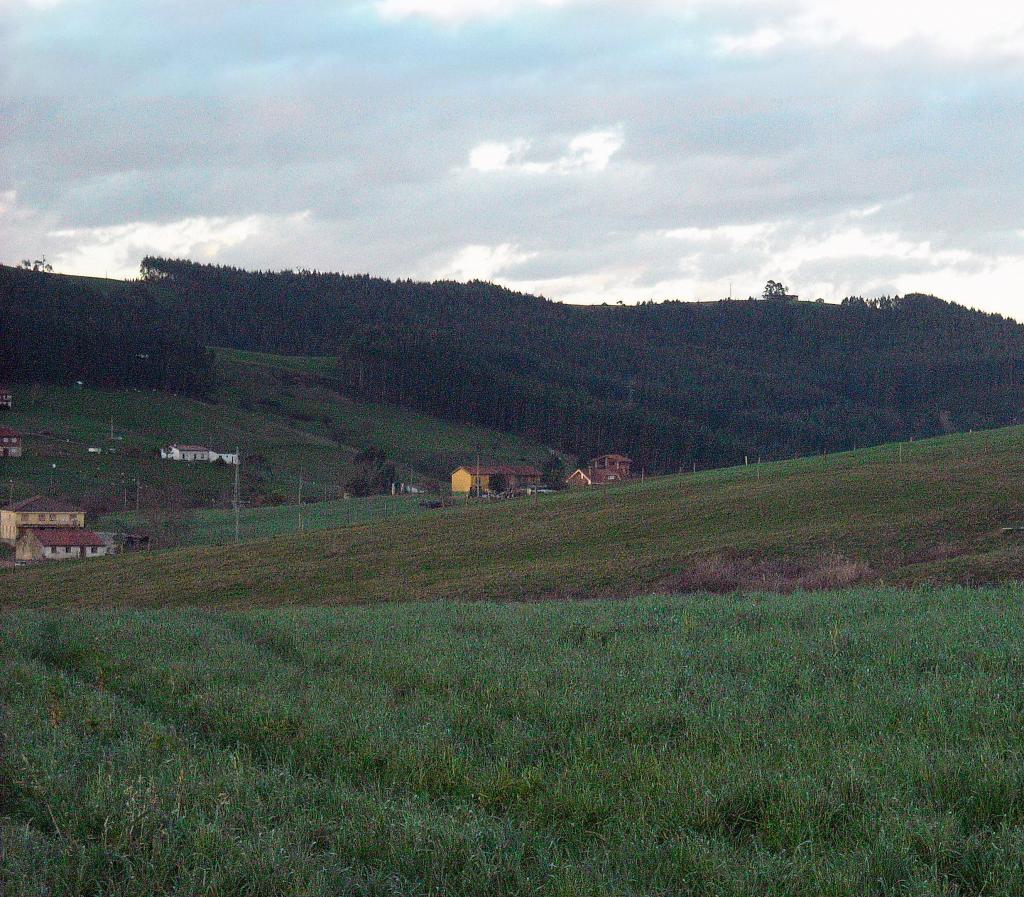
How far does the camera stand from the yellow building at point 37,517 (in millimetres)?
72688

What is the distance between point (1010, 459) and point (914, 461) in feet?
21.2

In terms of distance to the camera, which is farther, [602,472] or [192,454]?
[602,472]

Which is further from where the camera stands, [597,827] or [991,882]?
[597,827]

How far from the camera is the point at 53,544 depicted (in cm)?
7062

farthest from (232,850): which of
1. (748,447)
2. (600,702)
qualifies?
(748,447)

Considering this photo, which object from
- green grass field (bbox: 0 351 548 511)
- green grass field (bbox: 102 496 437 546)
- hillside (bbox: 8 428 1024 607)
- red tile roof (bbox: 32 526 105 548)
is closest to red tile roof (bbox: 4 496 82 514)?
red tile roof (bbox: 32 526 105 548)

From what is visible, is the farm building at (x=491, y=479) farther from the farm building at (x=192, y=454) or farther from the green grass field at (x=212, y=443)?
the farm building at (x=192, y=454)

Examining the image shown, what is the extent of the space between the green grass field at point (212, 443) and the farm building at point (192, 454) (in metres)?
1.86

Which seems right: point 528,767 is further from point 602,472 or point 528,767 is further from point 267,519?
point 602,472

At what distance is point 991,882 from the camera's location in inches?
208

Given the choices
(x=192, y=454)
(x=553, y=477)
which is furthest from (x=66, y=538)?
(x=192, y=454)

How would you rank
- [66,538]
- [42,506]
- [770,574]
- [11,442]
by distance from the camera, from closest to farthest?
[770,574] → [66,538] → [42,506] → [11,442]

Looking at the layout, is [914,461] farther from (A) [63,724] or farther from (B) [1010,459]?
(A) [63,724]

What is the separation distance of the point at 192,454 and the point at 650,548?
101633 mm
